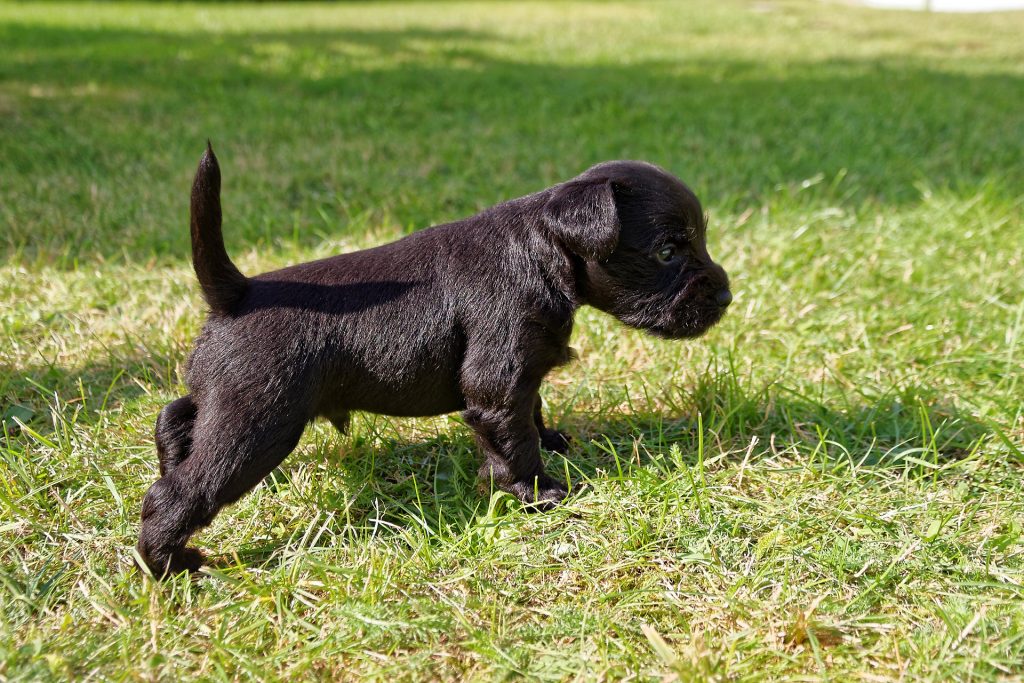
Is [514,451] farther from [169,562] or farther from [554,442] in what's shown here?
[169,562]

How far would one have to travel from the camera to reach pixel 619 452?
331 cm

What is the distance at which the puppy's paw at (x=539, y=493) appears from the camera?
287 cm

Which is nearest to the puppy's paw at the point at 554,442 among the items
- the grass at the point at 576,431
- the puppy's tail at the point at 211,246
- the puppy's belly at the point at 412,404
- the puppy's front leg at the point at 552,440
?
the puppy's front leg at the point at 552,440

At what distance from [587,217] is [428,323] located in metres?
0.63

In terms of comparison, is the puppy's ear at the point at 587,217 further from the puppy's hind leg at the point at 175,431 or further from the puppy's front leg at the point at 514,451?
the puppy's hind leg at the point at 175,431

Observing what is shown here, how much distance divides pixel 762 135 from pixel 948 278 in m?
3.21

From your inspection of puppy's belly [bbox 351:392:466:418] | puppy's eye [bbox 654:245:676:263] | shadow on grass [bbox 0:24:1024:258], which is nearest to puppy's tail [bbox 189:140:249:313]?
puppy's belly [bbox 351:392:466:418]

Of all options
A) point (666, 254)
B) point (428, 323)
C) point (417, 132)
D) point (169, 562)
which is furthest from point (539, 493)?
point (417, 132)

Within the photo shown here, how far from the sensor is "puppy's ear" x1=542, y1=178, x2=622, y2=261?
2648 mm

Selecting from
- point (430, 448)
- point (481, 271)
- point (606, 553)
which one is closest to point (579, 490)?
point (606, 553)

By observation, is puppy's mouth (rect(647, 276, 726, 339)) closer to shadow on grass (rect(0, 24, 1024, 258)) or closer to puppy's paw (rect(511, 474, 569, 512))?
puppy's paw (rect(511, 474, 569, 512))

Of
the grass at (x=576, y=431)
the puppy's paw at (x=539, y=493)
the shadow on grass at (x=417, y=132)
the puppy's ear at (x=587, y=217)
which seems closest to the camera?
the grass at (x=576, y=431)

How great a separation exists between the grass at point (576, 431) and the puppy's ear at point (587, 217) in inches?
32.8

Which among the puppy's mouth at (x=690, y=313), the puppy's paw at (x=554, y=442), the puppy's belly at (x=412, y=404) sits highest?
the puppy's mouth at (x=690, y=313)
